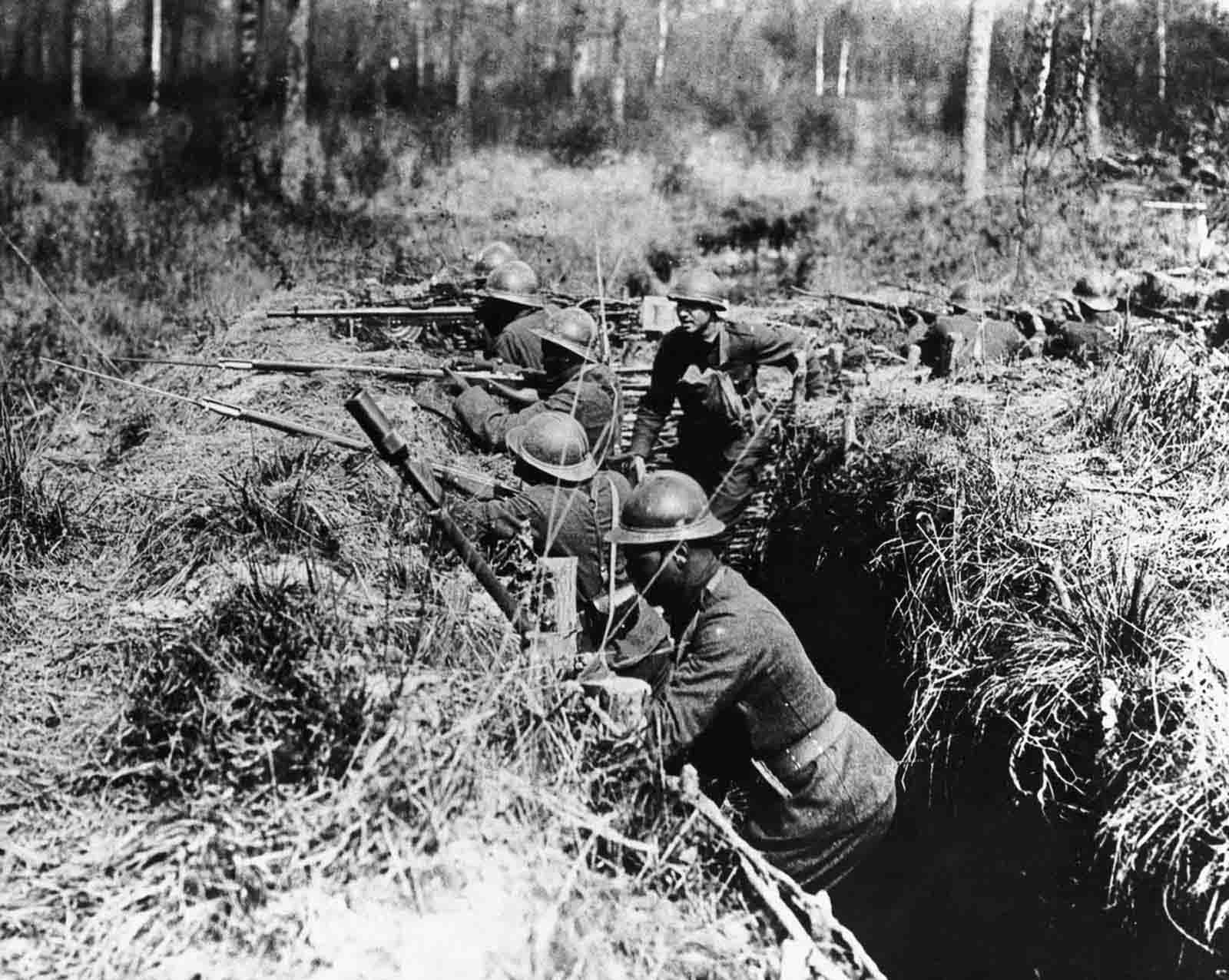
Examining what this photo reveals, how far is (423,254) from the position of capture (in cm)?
1383

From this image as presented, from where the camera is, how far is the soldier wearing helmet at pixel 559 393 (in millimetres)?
6106

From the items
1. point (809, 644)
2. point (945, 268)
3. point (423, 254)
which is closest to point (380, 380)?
point (809, 644)

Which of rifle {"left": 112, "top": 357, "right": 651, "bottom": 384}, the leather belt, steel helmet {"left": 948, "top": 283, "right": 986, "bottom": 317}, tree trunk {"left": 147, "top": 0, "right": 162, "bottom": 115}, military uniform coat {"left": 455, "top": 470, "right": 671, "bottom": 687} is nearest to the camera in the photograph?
the leather belt

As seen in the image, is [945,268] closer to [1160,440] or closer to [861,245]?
[861,245]

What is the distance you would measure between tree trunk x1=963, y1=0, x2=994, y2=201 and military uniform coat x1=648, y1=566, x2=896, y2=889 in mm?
15219

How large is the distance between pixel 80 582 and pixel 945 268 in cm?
1340

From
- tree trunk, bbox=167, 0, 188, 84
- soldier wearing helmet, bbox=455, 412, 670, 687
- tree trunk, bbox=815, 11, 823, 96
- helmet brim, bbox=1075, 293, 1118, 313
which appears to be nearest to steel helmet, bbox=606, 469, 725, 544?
soldier wearing helmet, bbox=455, 412, 670, 687

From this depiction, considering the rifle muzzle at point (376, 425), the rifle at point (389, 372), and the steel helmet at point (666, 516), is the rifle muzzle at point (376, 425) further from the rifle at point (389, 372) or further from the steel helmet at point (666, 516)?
the rifle at point (389, 372)

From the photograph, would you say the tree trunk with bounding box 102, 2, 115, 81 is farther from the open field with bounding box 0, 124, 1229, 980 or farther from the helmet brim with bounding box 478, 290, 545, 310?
the helmet brim with bounding box 478, 290, 545, 310

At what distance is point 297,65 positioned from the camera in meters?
18.1

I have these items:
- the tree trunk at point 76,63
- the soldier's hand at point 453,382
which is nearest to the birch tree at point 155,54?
the tree trunk at point 76,63

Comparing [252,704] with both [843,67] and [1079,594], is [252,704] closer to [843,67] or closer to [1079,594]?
[1079,594]

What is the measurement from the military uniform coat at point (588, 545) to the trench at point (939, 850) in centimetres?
138

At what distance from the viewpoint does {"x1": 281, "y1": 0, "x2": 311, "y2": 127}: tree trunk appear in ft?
56.5
